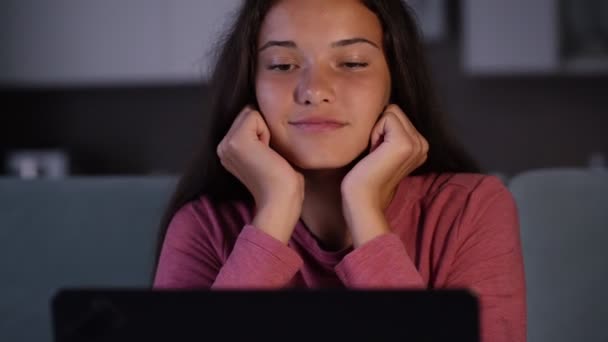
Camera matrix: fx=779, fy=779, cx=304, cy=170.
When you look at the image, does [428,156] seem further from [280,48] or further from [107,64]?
[107,64]

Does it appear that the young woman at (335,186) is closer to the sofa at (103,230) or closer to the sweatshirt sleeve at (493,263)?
the sweatshirt sleeve at (493,263)

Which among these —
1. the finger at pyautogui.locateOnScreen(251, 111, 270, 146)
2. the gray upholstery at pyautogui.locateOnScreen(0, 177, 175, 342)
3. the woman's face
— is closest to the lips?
the woman's face

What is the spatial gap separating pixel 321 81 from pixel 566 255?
54 centimetres

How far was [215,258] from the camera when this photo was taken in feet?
4.04

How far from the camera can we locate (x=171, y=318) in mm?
598

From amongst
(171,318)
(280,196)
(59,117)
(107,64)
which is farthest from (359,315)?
(59,117)

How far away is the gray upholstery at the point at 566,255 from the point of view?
1.30 metres

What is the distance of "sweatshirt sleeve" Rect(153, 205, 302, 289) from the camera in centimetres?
108

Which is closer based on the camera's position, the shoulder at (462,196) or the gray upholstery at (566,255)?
the shoulder at (462,196)

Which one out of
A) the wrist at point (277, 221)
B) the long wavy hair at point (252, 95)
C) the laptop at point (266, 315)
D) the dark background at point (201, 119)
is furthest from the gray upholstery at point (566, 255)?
the dark background at point (201, 119)

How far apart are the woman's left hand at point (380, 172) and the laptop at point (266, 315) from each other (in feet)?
1.61

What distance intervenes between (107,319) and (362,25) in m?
0.73

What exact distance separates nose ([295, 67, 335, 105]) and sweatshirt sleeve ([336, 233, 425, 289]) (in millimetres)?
220

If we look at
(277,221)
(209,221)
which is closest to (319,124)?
(277,221)
